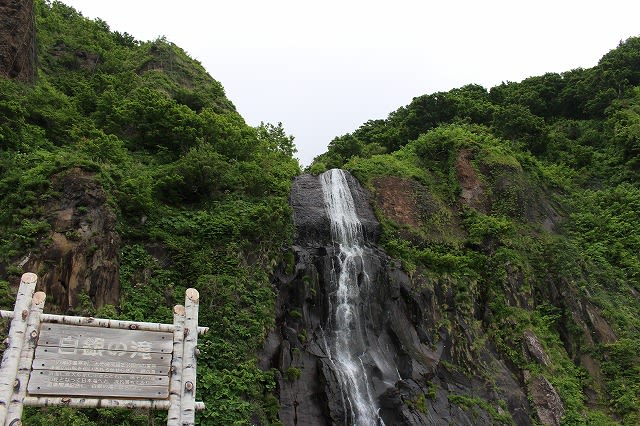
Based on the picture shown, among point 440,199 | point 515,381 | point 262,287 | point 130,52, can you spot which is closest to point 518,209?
point 440,199

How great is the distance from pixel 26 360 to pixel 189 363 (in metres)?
1.88

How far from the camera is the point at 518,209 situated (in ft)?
68.9

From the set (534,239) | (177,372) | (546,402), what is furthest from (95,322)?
(534,239)

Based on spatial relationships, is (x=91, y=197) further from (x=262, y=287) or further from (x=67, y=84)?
(x=67, y=84)

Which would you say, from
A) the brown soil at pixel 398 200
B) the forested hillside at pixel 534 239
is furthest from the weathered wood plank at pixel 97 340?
the brown soil at pixel 398 200

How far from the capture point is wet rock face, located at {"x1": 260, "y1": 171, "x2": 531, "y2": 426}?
12.9 metres

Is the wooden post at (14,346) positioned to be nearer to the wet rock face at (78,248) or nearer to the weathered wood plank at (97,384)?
the weathered wood plank at (97,384)

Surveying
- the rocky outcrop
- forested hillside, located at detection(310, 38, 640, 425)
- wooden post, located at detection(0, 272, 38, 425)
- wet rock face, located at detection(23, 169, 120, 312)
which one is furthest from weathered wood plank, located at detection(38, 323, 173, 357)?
the rocky outcrop

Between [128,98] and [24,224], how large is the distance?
31.8 ft

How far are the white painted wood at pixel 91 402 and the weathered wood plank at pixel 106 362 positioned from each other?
0.33 m

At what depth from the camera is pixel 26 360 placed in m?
5.75

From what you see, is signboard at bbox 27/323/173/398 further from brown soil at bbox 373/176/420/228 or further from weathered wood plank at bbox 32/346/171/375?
brown soil at bbox 373/176/420/228

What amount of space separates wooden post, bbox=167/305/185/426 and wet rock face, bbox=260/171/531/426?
6556mm

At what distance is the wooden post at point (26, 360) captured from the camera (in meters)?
5.57
